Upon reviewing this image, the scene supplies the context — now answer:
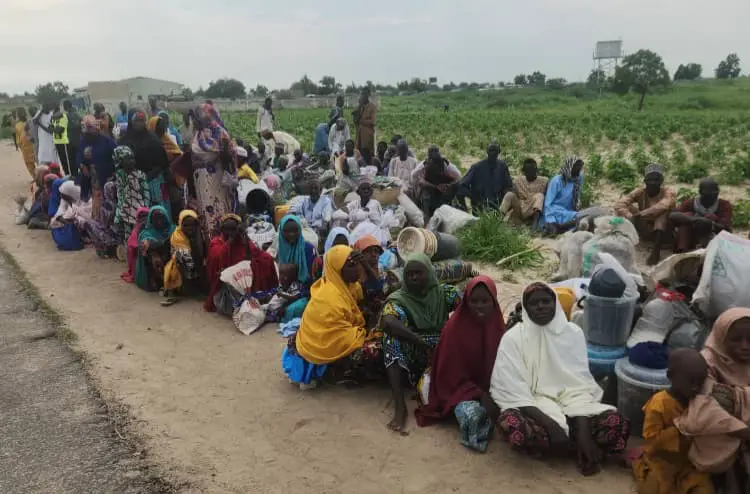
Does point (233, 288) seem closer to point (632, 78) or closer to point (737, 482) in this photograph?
point (737, 482)

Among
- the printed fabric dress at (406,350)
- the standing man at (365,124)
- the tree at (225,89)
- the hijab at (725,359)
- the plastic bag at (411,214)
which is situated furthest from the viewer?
the tree at (225,89)

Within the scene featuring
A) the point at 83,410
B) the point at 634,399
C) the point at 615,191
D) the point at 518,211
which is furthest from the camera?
the point at 615,191

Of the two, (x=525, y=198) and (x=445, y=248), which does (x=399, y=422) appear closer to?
(x=445, y=248)

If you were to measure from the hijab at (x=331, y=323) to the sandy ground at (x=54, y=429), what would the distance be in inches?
53.6

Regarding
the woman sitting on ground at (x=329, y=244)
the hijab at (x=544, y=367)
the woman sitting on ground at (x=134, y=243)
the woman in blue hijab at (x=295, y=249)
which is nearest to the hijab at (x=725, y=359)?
the hijab at (x=544, y=367)

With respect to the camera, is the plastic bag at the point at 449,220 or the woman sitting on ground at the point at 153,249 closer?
the woman sitting on ground at the point at 153,249

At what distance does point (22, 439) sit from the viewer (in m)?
3.89

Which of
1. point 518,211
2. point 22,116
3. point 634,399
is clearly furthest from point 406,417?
point 22,116

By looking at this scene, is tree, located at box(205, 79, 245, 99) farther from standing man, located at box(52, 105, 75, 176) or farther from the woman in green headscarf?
the woman in green headscarf

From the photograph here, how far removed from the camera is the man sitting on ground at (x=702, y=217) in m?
5.76

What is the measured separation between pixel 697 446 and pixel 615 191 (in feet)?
26.8

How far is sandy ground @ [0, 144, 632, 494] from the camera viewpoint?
338 centimetres

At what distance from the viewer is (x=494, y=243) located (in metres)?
7.19

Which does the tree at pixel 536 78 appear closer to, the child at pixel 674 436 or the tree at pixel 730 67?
the tree at pixel 730 67
